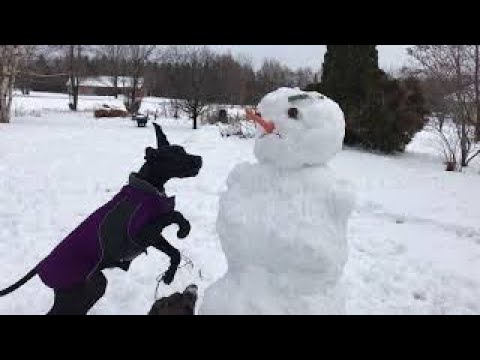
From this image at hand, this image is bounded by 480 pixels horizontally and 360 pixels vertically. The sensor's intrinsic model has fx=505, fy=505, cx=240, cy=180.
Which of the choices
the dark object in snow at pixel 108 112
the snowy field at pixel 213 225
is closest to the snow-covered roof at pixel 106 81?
the dark object in snow at pixel 108 112

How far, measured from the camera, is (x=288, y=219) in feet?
8.71

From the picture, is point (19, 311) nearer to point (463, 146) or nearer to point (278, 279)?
point (278, 279)

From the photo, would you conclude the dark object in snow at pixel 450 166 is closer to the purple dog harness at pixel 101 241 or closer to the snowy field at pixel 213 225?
the snowy field at pixel 213 225

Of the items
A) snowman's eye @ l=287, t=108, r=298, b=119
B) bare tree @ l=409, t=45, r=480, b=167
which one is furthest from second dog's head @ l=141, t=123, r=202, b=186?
bare tree @ l=409, t=45, r=480, b=167

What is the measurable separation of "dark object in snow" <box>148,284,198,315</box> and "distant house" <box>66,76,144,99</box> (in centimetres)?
3154

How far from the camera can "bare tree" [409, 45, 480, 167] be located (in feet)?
44.0

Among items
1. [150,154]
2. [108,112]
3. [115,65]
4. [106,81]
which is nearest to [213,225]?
[150,154]

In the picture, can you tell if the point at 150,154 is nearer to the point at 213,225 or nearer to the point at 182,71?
the point at 213,225

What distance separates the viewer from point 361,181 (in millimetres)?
9727

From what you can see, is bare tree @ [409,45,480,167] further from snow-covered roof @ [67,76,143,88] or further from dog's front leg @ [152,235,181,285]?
snow-covered roof @ [67,76,143,88]

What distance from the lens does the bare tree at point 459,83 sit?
44.0 feet

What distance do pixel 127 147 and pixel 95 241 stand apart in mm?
10088
